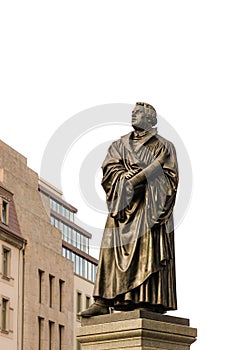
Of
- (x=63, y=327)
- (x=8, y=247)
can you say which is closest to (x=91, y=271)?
(x=63, y=327)

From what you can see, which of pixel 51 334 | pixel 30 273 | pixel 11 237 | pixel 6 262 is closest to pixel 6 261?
pixel 6 262

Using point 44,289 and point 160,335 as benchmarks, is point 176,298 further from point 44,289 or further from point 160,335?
point 44,289

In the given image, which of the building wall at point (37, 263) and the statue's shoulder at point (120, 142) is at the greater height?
the building wall at point (37, 263)

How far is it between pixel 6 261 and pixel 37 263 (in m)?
4.92

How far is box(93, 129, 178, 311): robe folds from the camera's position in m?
12.5

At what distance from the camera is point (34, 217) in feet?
228

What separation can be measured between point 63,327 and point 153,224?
2400 inches

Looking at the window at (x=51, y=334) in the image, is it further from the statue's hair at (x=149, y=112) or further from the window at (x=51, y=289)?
the statue's hair at (x=149, y=112)

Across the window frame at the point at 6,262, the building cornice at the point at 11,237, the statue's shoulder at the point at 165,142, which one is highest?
the building cornice at the point at 11,237

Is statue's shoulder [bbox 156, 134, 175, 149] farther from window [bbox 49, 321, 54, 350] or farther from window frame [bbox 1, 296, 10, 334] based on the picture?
window [bbox 49, 321, 54, 350]

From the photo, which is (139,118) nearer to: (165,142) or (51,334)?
(165,142)

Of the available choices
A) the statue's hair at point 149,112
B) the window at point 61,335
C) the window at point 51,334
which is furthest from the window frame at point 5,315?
the statue's hair at point 149,112

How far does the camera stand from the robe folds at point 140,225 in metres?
12.5

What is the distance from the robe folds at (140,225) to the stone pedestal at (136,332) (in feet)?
0.98
